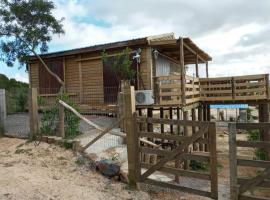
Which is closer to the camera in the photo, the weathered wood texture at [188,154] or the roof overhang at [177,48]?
the weathered wood texture at [188,154]

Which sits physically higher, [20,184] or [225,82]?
[225,82]

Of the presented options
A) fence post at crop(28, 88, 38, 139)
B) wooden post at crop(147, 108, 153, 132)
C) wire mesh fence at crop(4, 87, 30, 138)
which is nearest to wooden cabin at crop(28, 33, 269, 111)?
wooden post at crop(147, 108, 153, 132)

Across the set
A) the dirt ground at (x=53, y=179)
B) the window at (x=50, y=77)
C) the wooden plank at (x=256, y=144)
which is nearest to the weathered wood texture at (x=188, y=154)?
the wooden plank at (x=256, y=144)

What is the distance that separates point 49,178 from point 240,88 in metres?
10.6

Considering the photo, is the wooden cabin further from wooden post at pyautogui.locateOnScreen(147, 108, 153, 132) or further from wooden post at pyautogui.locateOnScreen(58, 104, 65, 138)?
wooden post at pyautogui.locateOnScreen(58, 104, 65, 138)

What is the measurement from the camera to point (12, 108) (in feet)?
53.7

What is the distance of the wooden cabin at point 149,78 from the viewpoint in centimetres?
1237

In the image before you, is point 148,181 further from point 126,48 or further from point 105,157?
point 126,48

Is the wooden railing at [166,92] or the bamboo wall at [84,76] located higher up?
the bamboo wall at [84,76]

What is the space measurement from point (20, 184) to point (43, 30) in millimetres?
16666

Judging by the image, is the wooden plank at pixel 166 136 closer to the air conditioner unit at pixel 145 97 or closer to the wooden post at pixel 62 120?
the wooden post at pixel 62 120

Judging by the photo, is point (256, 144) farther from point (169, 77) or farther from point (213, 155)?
point (169, 77)

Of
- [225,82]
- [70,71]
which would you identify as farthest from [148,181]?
[70,71]

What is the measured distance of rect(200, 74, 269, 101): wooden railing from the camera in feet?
47.2
